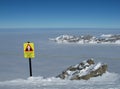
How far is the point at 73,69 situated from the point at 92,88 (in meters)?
8.17

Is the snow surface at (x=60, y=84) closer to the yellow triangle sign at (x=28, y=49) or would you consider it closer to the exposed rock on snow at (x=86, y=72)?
the exposed rock on snow at (x=86, y=72)

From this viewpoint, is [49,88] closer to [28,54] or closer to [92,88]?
[92,88]

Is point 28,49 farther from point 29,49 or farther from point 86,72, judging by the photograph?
point 86,72

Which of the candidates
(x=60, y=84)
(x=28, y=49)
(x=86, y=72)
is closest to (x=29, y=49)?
(x=28, y=49)

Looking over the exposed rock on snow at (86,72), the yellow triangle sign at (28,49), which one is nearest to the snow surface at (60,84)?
the exposed rock on snow at (86,72)

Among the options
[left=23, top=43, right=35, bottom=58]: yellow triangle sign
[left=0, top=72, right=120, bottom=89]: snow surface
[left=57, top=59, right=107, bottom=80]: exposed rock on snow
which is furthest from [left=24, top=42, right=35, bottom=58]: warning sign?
[left=57, top=59, right=107, bottom=80]: exposed rock on snow

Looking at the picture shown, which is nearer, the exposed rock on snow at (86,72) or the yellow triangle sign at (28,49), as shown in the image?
the yellow triangle sign at (28,49)

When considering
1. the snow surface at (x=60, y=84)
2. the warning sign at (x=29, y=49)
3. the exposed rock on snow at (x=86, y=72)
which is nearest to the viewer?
the snow surface at (x=60, y=84)

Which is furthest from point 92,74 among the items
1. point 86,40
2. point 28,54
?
point 86,40

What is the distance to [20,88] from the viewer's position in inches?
330

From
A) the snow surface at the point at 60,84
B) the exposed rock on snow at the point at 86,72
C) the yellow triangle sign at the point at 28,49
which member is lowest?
the exposed rock on snow at the point at 86,72

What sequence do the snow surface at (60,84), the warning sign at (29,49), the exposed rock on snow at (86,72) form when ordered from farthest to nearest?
1. the exposed rock on snow at (86,72)
2. the warning sign at (29,49)
3. the snow surface at (60,84)

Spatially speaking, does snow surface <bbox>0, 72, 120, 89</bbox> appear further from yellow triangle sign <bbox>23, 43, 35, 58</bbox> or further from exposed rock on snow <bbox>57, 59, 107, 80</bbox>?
yellow triangle sign <bbox>23, 43, 35, 58</bbox>

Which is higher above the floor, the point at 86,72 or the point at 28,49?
the point at 28,49
